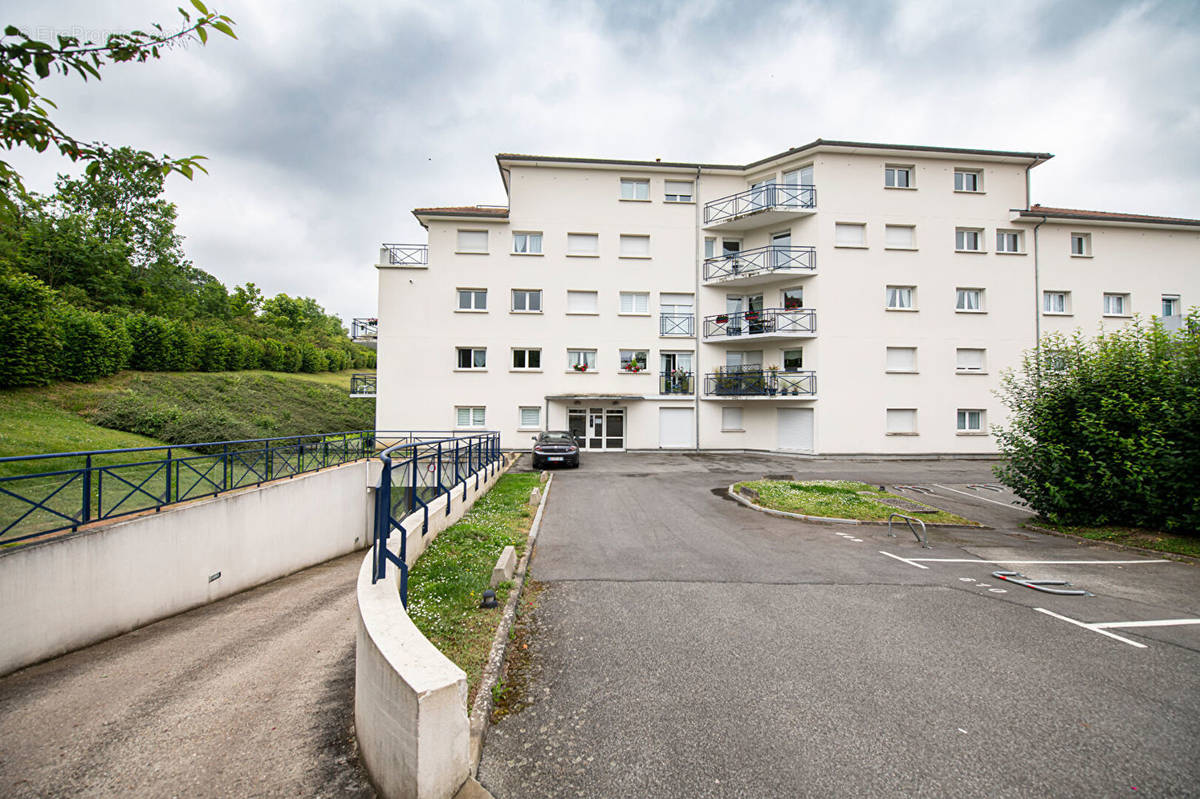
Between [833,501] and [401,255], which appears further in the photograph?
[401,255]

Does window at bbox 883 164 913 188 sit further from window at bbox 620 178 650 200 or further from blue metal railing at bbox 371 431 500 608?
blue metal railing at bbox 371 431 500 608

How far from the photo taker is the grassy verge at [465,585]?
4383 millimetres

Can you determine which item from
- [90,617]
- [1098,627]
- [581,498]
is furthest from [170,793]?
[581,498]

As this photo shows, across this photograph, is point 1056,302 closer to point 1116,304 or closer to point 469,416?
point 1116,304

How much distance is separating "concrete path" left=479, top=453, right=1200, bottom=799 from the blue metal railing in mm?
1607

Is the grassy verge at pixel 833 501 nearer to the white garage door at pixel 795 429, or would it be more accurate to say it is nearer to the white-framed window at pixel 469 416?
the white garage door at pixel 795 429

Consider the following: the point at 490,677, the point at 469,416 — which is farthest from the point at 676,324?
the point at 490,677

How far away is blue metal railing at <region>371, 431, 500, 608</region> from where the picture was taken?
13.9 feet

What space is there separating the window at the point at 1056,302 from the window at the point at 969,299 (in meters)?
3.28

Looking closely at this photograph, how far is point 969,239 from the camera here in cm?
2427

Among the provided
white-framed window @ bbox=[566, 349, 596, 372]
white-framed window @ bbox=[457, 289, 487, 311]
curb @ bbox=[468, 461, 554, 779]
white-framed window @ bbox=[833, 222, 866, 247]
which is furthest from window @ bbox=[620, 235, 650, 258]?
curb @ bbox=[468, 461, 554, 779]

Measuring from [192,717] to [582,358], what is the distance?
21466 millimetres

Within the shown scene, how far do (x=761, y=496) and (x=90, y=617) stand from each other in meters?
12.2

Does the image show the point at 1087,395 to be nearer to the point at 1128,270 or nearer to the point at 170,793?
the point at 170,793
